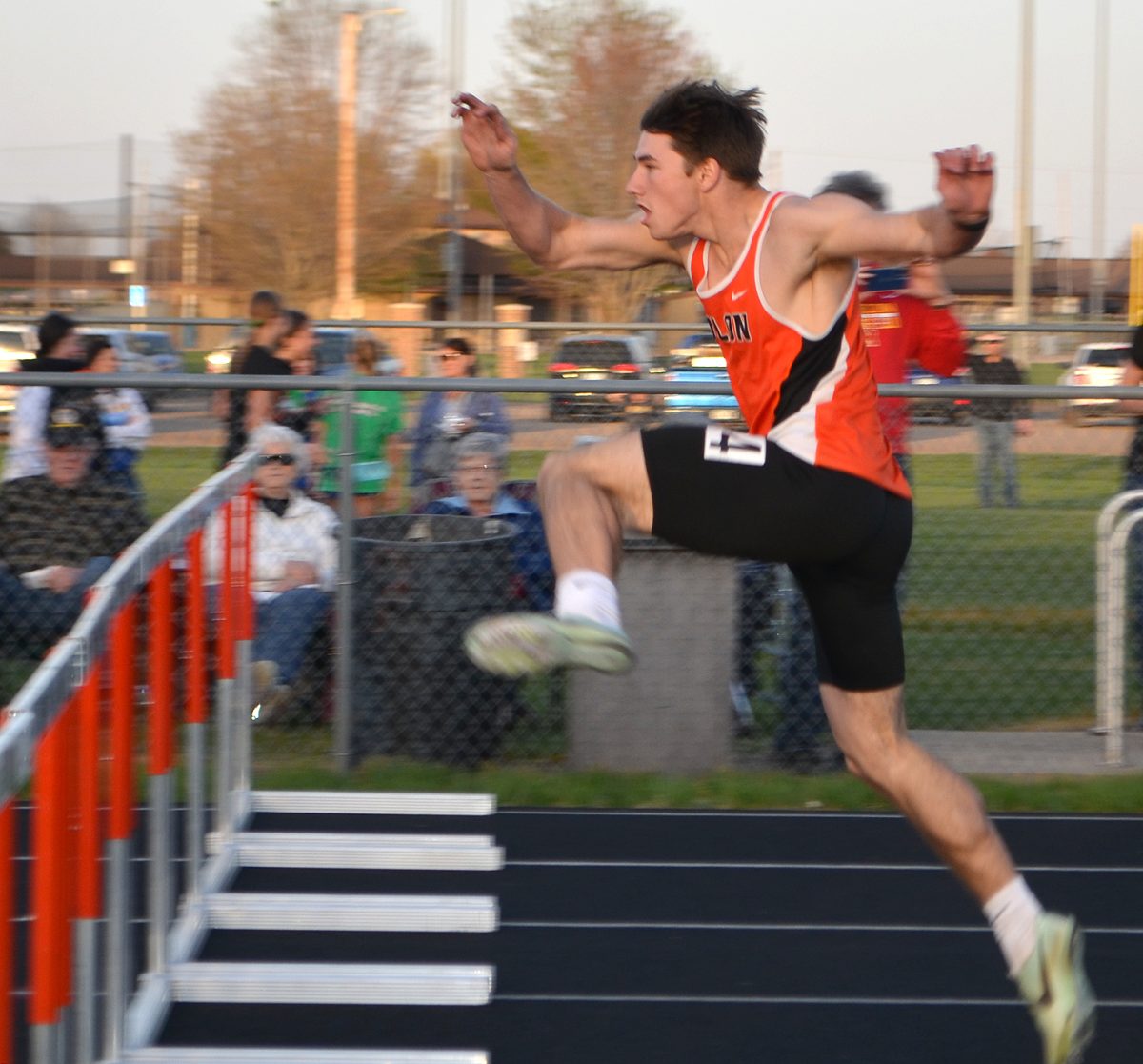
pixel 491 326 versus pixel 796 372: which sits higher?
pixel 491 326

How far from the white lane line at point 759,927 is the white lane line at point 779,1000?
0.54 meters

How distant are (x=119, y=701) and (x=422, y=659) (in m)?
3.31

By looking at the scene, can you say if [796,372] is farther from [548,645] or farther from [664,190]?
[548,645]

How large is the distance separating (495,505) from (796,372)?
3.54 metres

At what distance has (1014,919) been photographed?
12.1 ft

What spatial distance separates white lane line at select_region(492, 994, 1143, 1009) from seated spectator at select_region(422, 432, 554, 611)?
260 centimetres

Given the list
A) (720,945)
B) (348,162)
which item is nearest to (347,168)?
(348,162)

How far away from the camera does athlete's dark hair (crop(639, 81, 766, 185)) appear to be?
3.51 meters

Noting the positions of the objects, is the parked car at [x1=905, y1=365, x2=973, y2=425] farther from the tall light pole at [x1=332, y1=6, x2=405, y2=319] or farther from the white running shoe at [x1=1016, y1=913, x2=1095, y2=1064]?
the tall light pole at [x1=332, y1=6, x2=405, y2=319]

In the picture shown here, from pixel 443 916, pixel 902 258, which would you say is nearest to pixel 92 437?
pixel 443 916

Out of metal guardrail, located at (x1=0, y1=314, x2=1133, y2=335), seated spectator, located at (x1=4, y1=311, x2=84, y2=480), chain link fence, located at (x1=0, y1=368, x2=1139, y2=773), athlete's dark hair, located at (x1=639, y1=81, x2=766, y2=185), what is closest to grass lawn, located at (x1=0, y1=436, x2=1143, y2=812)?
chain link fence, located at (x1=0, y1=368, x2=1139, y2=773)

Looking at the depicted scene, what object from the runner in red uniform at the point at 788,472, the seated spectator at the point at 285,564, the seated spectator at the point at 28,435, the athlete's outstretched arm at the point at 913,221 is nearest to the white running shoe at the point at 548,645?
the runner in red uniform at the point at 788,472

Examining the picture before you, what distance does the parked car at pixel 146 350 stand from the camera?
649 inches

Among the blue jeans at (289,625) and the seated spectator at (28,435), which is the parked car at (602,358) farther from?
the seated spectator at (28,435)
